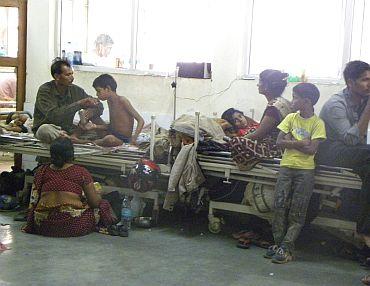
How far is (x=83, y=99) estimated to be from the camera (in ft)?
19.0

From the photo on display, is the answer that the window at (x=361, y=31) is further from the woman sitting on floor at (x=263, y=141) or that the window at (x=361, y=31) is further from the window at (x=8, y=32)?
the window at (x=8, y=32)

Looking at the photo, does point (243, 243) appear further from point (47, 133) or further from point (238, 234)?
point (47, 133)

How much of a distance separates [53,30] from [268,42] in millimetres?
2944

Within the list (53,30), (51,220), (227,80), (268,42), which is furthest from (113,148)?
(53,30)

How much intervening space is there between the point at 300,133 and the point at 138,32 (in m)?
3.51

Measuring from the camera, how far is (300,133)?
4371 millimetres

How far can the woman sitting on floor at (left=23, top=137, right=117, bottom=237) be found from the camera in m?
4.77

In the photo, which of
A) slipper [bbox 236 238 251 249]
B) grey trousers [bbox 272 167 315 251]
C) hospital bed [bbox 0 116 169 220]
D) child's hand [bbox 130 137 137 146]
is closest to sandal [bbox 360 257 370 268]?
grey trousers [bbox 272 167 315 251]

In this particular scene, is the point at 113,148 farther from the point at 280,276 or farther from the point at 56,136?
the point at 280,276

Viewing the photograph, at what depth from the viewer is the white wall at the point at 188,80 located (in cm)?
633

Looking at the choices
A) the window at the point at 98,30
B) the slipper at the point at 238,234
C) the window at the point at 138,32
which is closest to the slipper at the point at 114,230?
the slipper at the point at 238,234

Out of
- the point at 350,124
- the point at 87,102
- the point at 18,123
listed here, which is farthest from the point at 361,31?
the point at 18,123

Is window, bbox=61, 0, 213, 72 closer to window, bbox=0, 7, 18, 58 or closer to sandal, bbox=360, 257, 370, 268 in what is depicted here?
window, bbox=0, 7, 18, 58

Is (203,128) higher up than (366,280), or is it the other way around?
(203,128)
